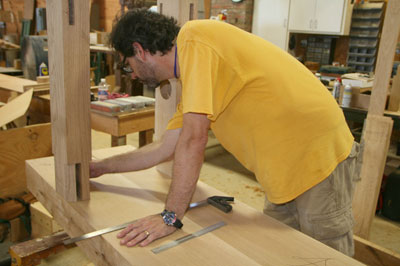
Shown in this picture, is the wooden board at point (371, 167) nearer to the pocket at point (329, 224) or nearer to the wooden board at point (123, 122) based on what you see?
the pocket at point (329, 224)

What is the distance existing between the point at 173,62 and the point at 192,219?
0.57 m

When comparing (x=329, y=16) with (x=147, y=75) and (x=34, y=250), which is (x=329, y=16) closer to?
(x=147, y=75)

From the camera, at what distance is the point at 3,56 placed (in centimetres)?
771

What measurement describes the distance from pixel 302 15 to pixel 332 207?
560 centimetres

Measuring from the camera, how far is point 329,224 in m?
1.31

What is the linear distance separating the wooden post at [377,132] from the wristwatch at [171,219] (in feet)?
4.86

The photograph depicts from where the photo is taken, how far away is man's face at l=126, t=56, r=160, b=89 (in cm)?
129

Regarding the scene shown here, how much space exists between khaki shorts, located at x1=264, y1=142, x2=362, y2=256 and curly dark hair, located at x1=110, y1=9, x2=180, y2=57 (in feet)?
2.50

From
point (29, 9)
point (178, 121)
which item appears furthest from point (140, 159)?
point (29, 9)

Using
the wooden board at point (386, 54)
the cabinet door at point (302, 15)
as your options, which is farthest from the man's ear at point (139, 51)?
the cabinet door at point (302, 15)

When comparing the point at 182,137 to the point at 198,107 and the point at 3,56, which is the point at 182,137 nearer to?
the point at 198,107

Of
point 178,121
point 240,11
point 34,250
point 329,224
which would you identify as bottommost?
point 34,250

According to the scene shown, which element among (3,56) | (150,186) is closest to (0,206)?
(150,186)

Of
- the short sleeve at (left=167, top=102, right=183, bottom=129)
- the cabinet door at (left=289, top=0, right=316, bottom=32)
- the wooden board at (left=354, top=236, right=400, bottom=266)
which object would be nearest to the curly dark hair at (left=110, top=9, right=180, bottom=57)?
the short sleeve at (left=167, top=102, right=183, bottom=129)
